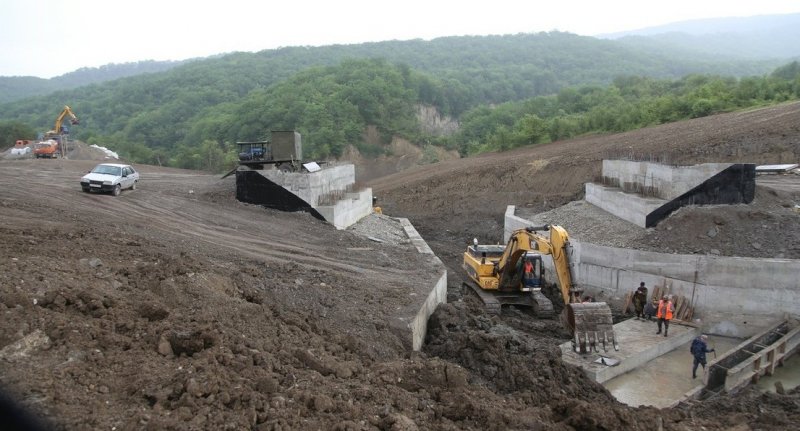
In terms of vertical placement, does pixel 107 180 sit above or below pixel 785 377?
above

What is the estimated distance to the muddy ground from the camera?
6.00m

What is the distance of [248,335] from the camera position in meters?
8.41

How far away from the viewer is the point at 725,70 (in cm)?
14275

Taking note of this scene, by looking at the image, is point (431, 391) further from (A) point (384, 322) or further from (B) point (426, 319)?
(B) point (426, 319)

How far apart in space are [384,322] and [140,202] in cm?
1110

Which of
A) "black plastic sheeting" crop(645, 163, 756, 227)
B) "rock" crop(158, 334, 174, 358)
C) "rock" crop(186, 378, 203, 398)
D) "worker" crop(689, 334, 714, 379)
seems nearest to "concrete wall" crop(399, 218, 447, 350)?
"rock" crop(158, 334, 174, 358)

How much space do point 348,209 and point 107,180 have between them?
8653 mm

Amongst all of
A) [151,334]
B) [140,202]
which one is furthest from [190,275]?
[140,202]

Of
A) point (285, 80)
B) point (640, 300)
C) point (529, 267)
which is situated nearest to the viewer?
point (640, 300)

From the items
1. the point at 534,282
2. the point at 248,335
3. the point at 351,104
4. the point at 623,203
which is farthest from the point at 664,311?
the point at 351,104

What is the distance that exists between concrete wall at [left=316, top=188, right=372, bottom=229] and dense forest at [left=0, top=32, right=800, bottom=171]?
21067mm

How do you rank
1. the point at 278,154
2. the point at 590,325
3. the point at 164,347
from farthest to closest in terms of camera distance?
the point at 278,154
the point at 590,325
the point at 164,347

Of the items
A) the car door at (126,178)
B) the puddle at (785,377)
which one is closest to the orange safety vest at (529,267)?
the puddle at (785,377)

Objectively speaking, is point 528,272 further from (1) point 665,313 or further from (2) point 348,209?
(2) point 348,209
